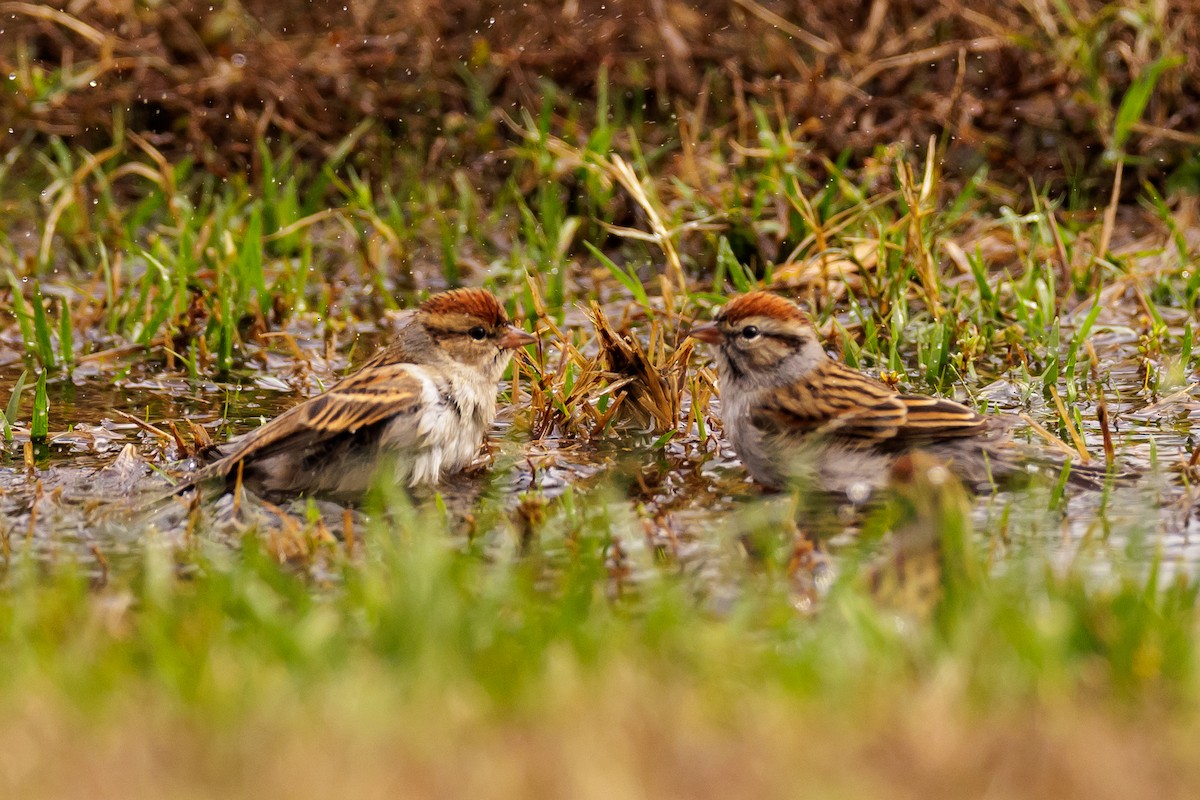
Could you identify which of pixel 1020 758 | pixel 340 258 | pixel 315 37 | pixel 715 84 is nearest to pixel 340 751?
pixel 1020 758

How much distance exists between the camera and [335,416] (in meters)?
5.50

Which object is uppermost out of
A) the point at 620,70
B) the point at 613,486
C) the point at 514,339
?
the point at 620,70

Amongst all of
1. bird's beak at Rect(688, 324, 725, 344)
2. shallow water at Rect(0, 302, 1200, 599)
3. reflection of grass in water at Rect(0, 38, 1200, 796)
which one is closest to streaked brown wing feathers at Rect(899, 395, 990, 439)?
shallow water at Rect(0, 302, 1200, 599)

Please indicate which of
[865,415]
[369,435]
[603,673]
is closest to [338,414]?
[369,435]

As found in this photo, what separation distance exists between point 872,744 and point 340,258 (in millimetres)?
6071

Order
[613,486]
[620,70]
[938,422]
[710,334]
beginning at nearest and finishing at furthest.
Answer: [938,422] → [613,486] → [710,334] → [620,70]

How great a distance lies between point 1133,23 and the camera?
29.3 ft

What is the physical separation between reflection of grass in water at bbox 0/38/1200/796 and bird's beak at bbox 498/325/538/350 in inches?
9.1

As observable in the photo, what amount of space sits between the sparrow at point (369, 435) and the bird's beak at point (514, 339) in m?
0.18

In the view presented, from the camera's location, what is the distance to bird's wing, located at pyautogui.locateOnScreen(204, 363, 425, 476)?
546cm

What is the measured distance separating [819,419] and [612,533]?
3.20 feet

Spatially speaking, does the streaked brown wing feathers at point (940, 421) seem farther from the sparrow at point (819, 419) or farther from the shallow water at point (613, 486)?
the shallow water at point (613, 486)

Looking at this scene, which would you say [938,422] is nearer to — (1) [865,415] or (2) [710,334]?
(1) [865,415]

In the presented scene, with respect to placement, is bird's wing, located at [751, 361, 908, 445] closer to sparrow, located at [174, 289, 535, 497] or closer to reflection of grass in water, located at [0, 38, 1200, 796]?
reflection of grass in water, located at [0, 38, 1200, 796]
